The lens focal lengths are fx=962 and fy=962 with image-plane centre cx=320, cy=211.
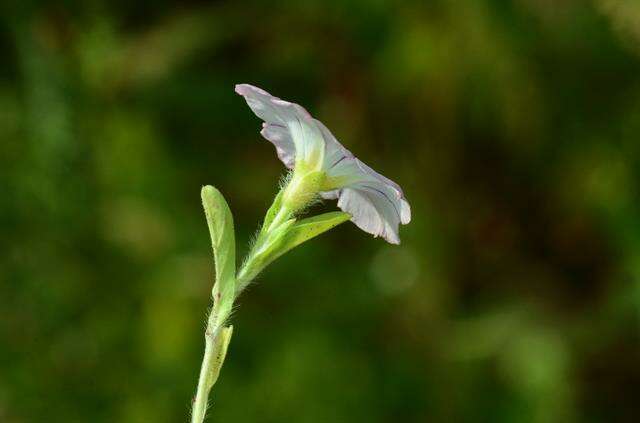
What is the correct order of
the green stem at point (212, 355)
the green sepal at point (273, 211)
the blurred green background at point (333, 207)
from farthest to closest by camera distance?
the blurred green background at point (333, 207)
the green sepal at point (273, 211)
the green stem at point (212, 355)

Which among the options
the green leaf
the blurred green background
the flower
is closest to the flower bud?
the flower

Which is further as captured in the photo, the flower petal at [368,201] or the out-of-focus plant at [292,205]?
the flower petal at [368,201]

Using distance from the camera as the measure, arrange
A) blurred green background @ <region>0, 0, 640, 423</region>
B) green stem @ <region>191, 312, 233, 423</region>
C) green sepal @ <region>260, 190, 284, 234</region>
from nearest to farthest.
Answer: green stem @ <region>191, 312, 233, 423</region>
green sepal @ <region>260, 190, 284, 234</region>
blurred green background @ <region>0, 0, 640, 423</region>

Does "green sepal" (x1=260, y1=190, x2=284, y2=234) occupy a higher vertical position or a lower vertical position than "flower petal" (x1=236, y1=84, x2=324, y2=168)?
lower

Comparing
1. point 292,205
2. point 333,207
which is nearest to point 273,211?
point 292,205

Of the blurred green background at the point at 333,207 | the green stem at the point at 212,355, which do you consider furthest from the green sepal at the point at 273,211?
the blurred green background at the point at 333,207

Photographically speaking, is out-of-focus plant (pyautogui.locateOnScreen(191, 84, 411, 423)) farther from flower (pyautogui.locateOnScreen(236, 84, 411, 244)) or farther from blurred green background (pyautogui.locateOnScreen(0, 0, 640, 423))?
blurred green background (pyautogui.locateOnScreen(0, 0, 640, 423))

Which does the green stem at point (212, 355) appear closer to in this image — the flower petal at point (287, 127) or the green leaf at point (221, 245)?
the green leaf at point (221, 245)
